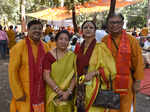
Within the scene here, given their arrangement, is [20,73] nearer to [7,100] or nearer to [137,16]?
[7,100]

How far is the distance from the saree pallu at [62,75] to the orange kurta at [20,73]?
0.30 meters

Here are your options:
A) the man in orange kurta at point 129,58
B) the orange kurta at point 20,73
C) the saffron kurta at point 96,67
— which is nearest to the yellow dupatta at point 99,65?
the saffron kurta at point 96,67

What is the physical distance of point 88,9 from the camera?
11289 millimetres

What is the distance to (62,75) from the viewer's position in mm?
2086

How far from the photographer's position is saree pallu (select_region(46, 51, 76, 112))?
2.07 m

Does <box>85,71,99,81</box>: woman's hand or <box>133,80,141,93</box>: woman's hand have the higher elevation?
<box>85,71,99,81</box>: woman's hand

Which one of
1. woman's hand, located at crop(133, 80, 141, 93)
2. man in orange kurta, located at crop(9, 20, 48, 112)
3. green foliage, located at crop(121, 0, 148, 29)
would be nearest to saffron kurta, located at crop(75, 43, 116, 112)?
woman's hand, located at crop(133, 80, 141, 93)

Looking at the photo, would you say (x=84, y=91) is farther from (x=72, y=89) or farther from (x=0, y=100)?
(x=0, y=100)

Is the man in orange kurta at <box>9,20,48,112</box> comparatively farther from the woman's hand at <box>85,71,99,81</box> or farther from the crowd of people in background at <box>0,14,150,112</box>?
the woman's hand at <box>85,71,99,81</box>

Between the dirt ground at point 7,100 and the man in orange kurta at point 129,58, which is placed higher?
the man in orange kurta at point 129,58

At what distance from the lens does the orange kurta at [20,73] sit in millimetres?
2129

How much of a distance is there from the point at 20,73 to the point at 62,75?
0.53m

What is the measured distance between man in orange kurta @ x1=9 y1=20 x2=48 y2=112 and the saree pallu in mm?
190

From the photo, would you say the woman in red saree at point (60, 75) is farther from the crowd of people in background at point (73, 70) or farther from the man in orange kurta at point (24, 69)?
the man in orange kurta at point (24, 69)
